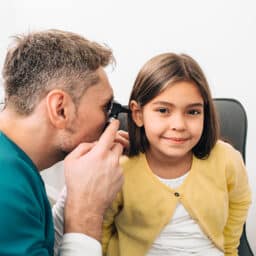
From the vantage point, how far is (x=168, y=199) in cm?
100

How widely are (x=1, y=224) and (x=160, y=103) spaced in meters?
0.48

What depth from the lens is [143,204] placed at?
3.30ft

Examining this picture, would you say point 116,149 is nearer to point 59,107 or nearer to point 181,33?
point 59,107

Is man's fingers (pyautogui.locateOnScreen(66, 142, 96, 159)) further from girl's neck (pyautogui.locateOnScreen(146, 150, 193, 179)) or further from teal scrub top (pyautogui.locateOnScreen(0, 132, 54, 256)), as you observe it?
girl's neck (pyautogui.locateOnScreen(146, 150, 193, 179))

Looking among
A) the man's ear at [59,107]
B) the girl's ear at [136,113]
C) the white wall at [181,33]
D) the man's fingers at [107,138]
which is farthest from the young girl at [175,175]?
the white wall at [181,33]

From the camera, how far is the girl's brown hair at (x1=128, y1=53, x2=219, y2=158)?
0.94 metres

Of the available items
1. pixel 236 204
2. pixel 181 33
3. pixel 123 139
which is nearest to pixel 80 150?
pixel 123 139

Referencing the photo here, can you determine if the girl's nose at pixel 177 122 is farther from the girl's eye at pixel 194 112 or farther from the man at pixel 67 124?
the man at pixel 67 124

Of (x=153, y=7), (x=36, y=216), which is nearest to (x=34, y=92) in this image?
(x=36, y=216)

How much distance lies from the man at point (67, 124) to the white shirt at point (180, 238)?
0.22 m

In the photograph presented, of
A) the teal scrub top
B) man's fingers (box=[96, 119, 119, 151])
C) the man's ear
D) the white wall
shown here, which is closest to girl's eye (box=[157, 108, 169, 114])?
man's fingers (box=[96, 119, 119, 151])

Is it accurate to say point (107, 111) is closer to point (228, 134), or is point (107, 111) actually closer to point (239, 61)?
point (228, 134)

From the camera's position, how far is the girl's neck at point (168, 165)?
1.04 m

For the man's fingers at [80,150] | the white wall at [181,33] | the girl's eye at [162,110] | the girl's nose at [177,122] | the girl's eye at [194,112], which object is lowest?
the man's fingers at [80,150]
